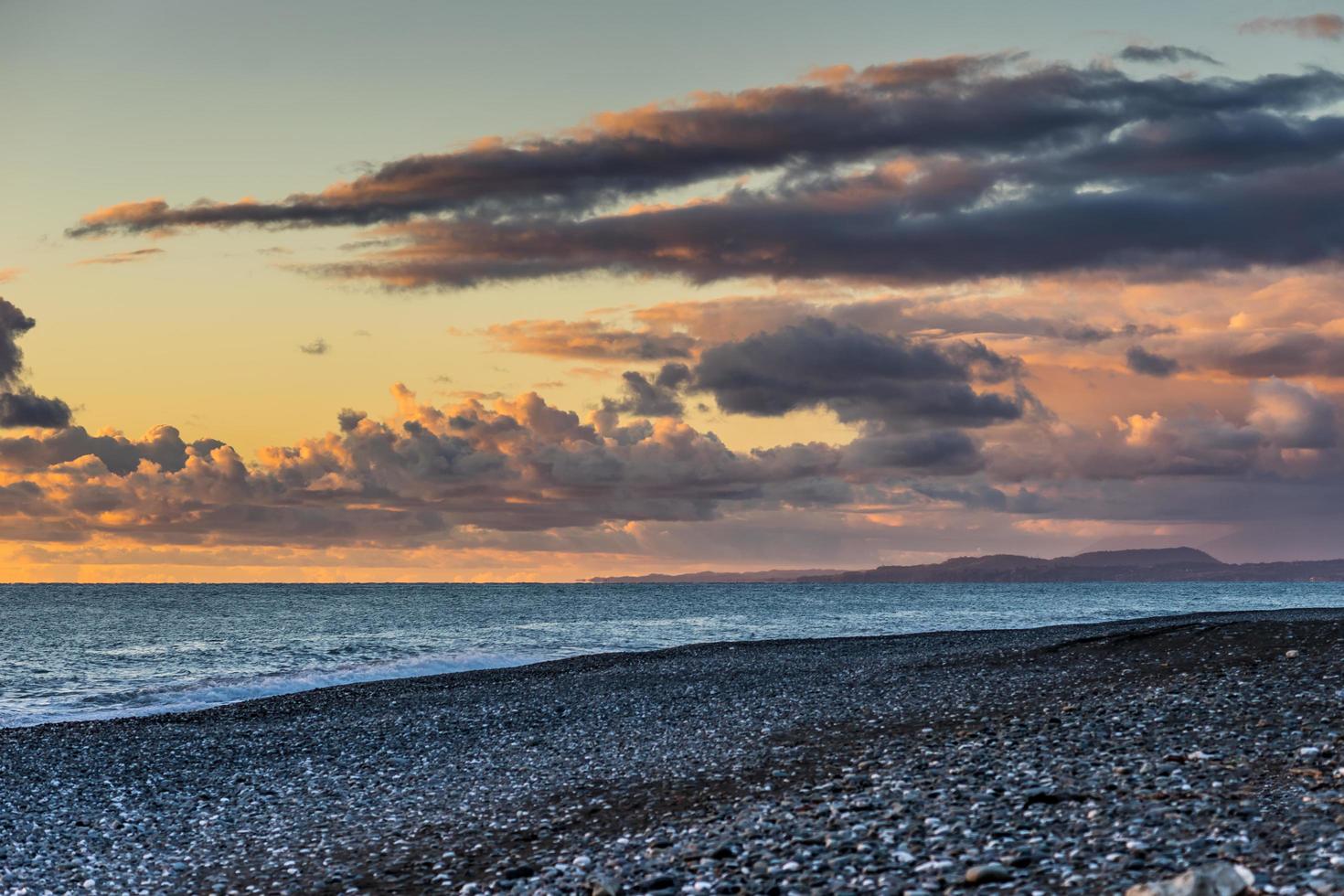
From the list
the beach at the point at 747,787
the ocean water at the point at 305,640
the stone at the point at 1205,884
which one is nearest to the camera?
the stone at the point at 1205,884

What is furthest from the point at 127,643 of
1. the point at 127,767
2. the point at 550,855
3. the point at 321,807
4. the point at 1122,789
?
the point at 1122,789

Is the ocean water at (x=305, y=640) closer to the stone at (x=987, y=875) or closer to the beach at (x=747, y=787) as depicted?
the beach at (x=747, y=787)

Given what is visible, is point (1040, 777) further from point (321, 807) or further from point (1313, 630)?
point (1313, 630)

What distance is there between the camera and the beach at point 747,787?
1363 centimetres

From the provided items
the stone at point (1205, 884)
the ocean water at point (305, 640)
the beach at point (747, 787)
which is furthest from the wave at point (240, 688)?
the stone at point (1205, 884)

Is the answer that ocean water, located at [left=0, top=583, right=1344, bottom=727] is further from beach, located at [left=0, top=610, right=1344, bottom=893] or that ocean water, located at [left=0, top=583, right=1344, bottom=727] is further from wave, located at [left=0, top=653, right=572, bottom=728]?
beach, located at [left=0, top=610, right=1344, bottom=893]

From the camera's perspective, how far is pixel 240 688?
52.4 metres

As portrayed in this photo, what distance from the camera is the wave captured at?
4481cm

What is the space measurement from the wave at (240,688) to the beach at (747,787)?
24.2ft

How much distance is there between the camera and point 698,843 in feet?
51.7

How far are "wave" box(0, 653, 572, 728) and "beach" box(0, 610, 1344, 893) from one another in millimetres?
7362

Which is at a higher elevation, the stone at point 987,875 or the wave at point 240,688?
the stone at point 987,875

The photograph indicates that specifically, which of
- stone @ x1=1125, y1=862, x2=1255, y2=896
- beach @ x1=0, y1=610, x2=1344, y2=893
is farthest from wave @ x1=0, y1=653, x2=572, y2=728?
stone @ x1=1125, y1=862, x2=1255, y2=896

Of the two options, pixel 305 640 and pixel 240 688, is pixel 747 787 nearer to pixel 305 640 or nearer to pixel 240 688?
pixel 240 688
